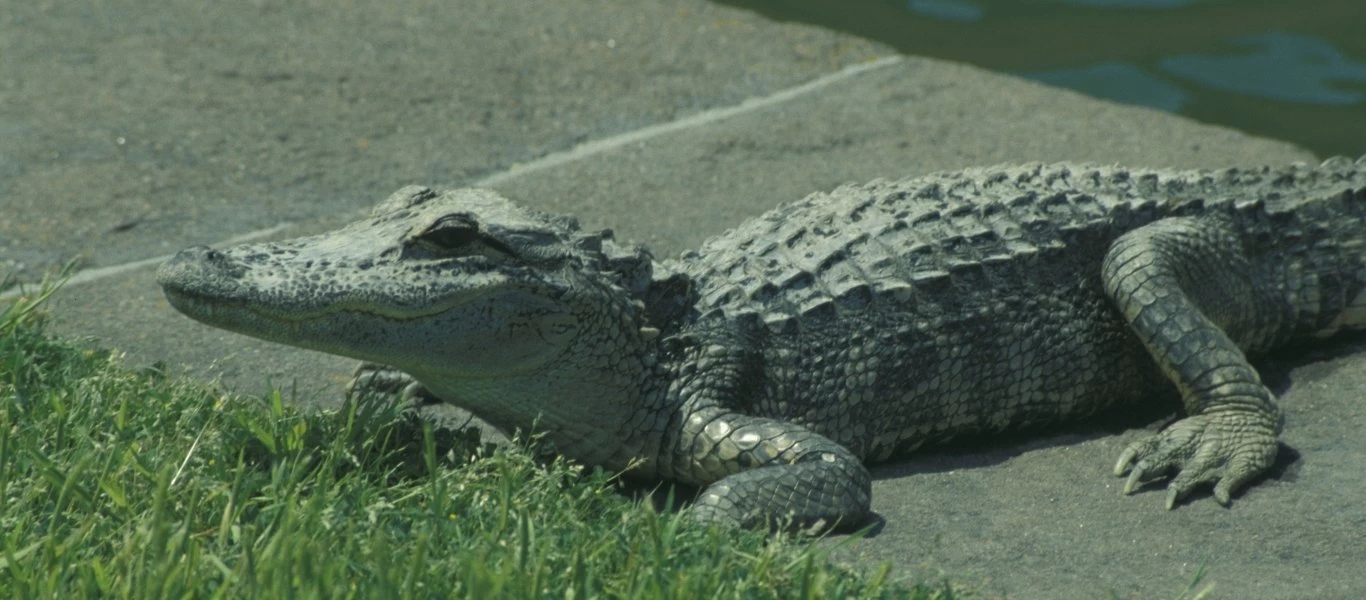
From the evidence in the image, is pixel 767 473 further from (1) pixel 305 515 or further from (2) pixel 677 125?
(2) pixel 677 125

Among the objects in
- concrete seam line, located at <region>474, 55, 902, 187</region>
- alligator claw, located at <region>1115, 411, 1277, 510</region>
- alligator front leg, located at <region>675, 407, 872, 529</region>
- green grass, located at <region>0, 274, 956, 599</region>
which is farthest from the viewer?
concrete seam line, located at <region>474, 55, 902, 187</region>

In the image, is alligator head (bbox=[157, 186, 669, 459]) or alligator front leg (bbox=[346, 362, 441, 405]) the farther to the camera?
alligator front leg (bbox=[346, 362, 441, 405])

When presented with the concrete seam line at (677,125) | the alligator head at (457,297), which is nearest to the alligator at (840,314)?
the alligator head at (457,297)

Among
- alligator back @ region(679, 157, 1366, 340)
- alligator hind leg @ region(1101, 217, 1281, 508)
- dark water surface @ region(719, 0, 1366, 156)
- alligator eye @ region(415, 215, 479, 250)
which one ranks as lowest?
dark water surface @ region(719, 0, 1366, 156)

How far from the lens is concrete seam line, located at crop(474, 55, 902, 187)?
24.7ft

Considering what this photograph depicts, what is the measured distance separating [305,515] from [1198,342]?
2955 millimetres

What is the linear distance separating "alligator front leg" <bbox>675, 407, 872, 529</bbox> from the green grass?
180mm

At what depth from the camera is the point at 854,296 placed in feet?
16.4

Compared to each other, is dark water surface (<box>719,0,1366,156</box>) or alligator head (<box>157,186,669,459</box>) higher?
alligator head (<box>157,186,669,459</box>)

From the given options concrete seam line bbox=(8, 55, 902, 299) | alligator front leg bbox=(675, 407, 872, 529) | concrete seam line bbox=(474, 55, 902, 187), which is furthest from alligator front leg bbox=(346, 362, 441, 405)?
concrete seam line bbox=(474, 55, 902, 187)

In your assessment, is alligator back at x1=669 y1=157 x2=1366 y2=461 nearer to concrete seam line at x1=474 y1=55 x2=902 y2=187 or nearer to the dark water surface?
concrete seam line at x1=474 y1=55 x2=902 y2=187

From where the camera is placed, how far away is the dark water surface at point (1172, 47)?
34.1 feet

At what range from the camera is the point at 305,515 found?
3844 millimetres

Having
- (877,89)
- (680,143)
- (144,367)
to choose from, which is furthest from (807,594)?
(877,89)
